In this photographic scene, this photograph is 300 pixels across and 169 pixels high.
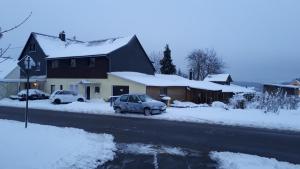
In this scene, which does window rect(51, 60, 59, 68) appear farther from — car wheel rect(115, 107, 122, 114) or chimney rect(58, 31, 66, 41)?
car wheel rect(115, 107, 122, 114)

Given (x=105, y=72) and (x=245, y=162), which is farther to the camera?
(x=105, y=72)

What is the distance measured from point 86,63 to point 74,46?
29.2ft

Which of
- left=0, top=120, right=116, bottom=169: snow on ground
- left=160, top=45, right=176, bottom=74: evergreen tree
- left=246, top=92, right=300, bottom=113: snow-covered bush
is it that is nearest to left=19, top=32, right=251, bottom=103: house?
left=246, top=92, right=300, bottom=113: snow-covered bush

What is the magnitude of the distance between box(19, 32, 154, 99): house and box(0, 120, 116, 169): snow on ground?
29628mm

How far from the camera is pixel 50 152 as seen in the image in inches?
390

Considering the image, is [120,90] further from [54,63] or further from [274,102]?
[274,102]

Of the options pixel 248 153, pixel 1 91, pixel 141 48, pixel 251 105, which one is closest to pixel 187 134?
pixel 248 153

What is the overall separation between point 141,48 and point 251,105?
77.5 ft

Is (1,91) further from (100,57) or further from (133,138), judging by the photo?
(133,138)

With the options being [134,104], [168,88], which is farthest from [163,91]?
[134,104]

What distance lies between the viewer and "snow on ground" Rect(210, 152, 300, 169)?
30.8ft

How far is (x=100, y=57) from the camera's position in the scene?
45.5 m

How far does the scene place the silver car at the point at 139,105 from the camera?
26.7 metres

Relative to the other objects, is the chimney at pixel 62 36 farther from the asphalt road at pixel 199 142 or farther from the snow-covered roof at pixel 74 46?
the asphalt road at pixel 199 142
